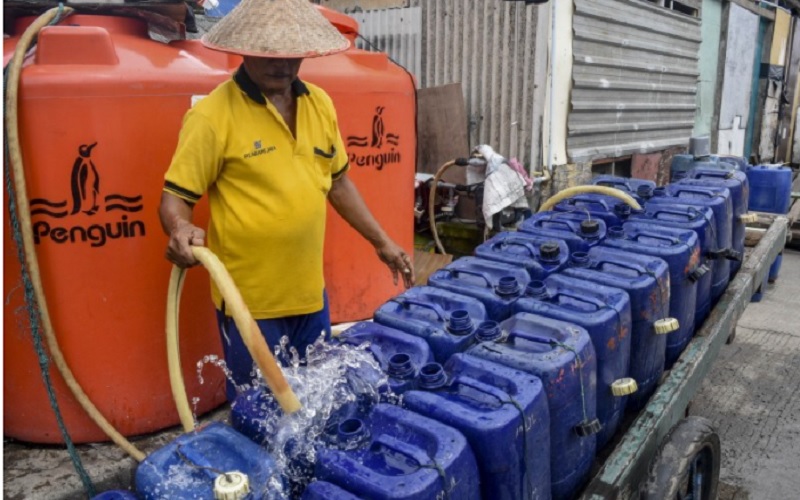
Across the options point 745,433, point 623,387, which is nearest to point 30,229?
point 623,387

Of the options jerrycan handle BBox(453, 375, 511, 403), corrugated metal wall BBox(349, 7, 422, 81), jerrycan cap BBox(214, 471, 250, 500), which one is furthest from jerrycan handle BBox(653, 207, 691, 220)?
corrugated metal wall BBox(349, 7, 422, 81)

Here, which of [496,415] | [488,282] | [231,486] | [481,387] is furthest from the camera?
[488,282]

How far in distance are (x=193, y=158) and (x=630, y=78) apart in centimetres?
686

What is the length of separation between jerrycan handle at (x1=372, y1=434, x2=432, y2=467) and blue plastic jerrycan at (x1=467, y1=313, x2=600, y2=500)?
49 centimetres

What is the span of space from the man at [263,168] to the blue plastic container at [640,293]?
3.48 feet

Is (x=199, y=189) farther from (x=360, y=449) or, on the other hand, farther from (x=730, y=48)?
(x=730, y=48)

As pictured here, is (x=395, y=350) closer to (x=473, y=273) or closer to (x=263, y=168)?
(x=473, y=273)

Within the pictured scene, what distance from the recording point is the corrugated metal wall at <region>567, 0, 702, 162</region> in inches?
263

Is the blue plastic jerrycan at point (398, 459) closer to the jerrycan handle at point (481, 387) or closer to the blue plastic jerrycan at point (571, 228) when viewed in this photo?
the jerrycan handle at point (481, 387)

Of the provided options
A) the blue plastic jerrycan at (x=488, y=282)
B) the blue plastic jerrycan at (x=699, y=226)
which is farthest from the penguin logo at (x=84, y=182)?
the blue plastic jerrycan at (x=699, y=226)

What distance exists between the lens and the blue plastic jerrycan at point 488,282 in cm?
231

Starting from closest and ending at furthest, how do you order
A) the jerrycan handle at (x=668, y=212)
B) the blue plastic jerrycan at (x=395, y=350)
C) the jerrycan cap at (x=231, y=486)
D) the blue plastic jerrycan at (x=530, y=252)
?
the jerrycan cap at (x=231, y=486), the blue plastic jerrycan at (x=395, y=350), the blue plastic jerrycan at (x=530, y=252), the jerrycan handle at (x=668, y=212)

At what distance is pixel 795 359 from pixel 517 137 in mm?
3010

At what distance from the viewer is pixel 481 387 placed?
5.76ft
